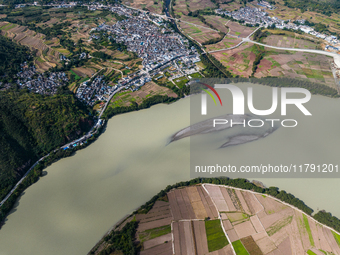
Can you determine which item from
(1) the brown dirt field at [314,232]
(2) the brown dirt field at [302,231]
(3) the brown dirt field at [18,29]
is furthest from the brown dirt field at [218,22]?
(1) the brown dirt field at [314,232]

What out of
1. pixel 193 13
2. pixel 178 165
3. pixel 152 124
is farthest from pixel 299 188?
pixel 193 13

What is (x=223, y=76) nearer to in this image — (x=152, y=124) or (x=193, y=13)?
(x=152, y=124)

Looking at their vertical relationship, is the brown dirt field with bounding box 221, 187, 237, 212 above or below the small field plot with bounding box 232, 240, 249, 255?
above

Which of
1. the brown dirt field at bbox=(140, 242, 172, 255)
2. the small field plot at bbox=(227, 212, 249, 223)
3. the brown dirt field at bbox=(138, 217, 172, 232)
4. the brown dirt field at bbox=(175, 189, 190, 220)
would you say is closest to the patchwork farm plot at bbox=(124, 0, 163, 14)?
the brown dirt field at bbox=(175, 189, 190, 220)

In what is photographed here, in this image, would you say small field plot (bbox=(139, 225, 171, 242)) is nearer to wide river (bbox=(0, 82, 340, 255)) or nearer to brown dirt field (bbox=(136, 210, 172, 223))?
brown dirt field (bbox=(136, 210, 172, 223))

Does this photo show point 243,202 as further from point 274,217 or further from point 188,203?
point 188,203

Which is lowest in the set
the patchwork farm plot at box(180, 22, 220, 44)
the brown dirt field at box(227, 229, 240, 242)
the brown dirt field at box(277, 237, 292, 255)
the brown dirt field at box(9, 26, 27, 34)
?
the brown dirt field at box(277, 237, 292, 255)

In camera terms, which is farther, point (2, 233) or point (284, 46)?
point (284, 46)
